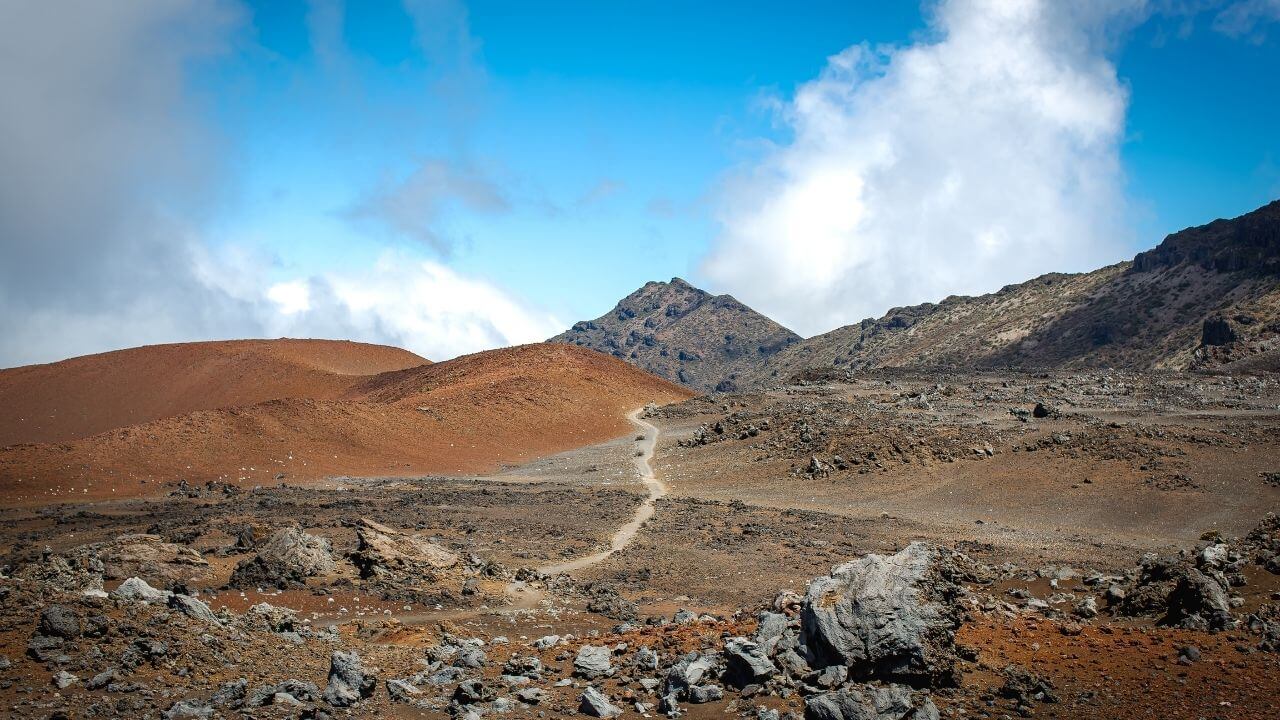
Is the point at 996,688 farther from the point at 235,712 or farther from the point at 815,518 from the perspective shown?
the point at 815,518

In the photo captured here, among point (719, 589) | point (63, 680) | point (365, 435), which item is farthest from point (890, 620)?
point (365, 435)

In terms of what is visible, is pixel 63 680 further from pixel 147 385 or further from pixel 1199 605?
pixel 147 385

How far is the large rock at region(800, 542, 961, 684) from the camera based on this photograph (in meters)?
9.56

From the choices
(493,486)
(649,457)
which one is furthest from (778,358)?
(493,486)

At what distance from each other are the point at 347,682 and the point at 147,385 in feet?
213

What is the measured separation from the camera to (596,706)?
10.3 metres

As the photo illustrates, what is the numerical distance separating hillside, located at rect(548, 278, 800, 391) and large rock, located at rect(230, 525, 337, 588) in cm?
12381

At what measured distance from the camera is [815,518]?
89.5ft

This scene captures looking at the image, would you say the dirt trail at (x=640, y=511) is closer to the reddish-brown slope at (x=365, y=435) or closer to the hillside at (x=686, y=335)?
the reddish-brown slope at (x=365, y=435)

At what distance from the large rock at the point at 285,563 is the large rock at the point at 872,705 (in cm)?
1177

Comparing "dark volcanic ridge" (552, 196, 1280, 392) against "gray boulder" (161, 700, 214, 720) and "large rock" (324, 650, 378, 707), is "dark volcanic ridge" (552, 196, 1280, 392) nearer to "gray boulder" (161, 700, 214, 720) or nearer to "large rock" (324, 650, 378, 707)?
"large rock" (324, 650, 378, 707)

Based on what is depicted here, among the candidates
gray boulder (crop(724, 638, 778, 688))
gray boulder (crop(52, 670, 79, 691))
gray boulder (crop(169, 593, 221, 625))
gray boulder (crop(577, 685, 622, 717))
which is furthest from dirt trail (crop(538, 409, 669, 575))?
gray boulder (crop(52, 670, 79, 691))

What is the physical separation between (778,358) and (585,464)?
10578 centimetres

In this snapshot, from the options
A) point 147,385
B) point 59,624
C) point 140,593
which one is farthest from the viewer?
point 147,385
